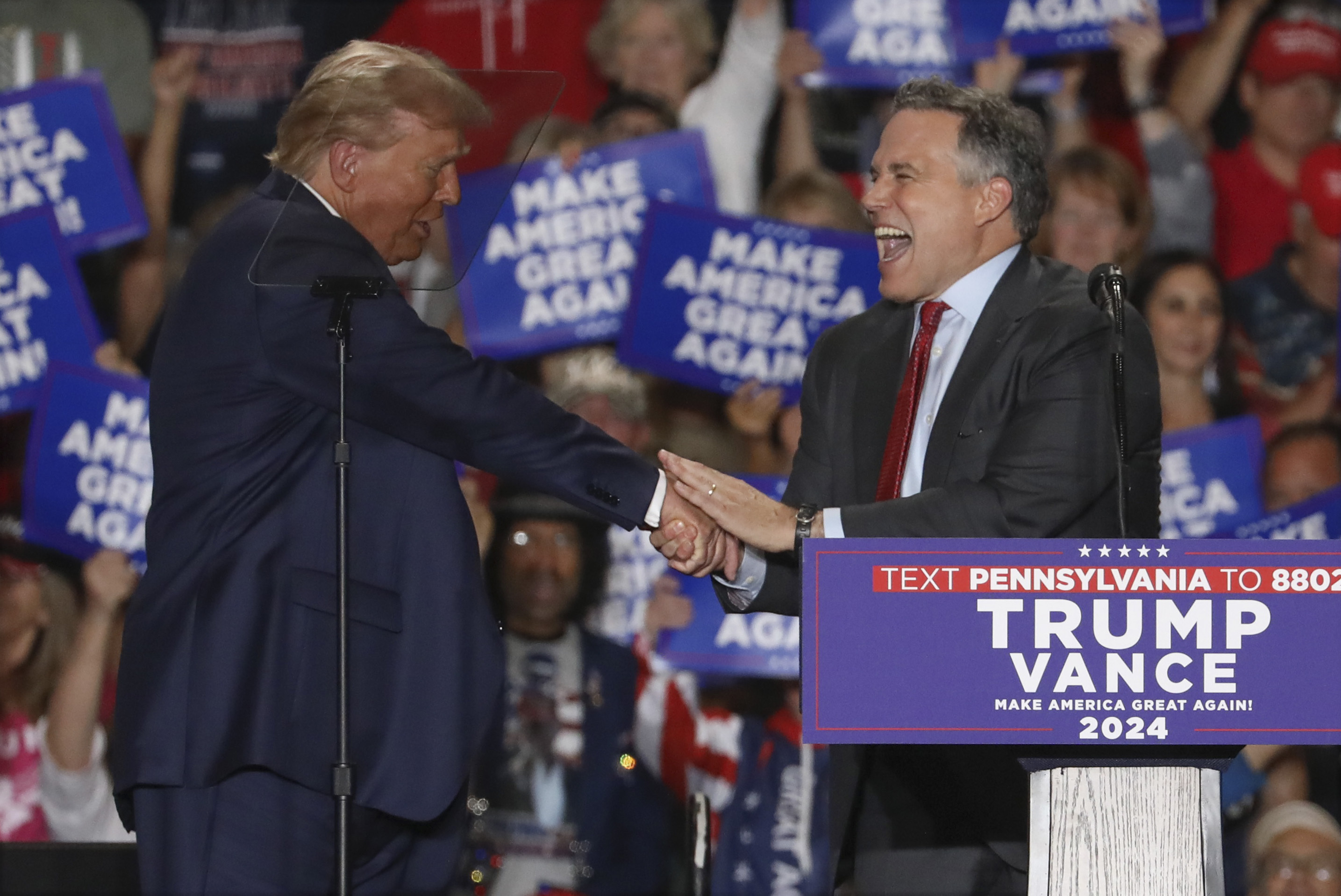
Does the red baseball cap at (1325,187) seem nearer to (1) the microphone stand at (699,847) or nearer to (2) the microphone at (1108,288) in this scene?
(2) the microphone at (1108,288)

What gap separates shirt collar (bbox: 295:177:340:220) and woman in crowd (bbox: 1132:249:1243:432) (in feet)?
8.92

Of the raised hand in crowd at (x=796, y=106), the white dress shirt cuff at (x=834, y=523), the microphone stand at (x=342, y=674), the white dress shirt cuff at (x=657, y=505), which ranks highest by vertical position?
the raised hand in crowd at (x=796, y=106)

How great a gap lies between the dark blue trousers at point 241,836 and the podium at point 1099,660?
0.81 meters

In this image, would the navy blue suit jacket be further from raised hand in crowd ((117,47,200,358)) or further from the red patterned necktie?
raised hand in crowd ((117,47,200,358))

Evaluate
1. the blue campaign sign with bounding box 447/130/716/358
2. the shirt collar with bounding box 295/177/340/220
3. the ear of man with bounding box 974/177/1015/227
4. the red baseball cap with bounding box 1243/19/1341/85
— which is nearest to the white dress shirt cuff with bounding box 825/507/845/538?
the ear of man with bounding box 974/177/1015/227

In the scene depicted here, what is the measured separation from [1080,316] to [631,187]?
7.12 feet

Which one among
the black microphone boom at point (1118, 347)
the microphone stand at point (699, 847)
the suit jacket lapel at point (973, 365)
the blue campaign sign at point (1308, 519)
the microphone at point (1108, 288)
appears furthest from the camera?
the blue campaign sign at point (1308, 519)

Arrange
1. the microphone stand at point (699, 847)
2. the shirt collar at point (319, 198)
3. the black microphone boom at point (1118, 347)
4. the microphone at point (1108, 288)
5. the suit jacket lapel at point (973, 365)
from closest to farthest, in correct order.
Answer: the black microphone boom at point (1118, 347) < the microphone at point (1108, 288) < the shirt collar at point (319, 198) < the suit jacket lapel at point (973, 365) < the microphone stand at point (699, 847)

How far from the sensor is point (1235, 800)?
13.9 feet

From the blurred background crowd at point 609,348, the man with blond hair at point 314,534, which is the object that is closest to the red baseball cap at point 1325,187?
the blurred background crowd at point 609,348

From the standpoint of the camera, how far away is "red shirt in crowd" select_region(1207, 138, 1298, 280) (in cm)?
436

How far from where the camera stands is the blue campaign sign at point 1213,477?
14.1 ft

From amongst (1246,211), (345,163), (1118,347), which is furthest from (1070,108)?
(345,163)

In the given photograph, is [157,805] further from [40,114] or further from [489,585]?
[40,114]
